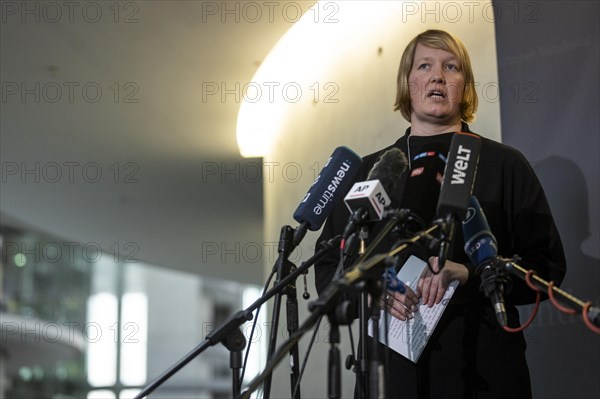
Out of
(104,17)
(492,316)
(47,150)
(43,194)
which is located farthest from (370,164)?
(43,194)

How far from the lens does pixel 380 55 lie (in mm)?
4098

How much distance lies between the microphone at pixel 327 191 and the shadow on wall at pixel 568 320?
105 centimetres

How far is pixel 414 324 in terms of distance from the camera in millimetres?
2107

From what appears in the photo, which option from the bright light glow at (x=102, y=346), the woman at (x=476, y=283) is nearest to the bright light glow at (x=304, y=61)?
the woman at (x=476, y=283)

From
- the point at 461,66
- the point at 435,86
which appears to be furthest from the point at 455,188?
the point at 461,66

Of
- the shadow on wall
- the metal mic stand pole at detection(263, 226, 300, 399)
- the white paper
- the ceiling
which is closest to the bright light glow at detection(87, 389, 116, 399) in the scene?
the ceiling

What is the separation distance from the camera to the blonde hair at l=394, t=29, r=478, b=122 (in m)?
2.50

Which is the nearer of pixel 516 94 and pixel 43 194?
pixel 516 94

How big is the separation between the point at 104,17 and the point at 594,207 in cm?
252

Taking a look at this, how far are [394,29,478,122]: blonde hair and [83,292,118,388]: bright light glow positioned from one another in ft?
45.1

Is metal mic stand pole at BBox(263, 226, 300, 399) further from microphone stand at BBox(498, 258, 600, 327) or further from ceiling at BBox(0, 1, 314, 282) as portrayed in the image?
ceiling at BBox(0, 1, 314, 282)

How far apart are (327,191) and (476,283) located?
446 millimetres

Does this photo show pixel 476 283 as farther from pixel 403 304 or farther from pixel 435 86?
pixel 435 86

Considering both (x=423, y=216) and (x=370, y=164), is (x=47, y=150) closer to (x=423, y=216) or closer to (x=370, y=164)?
(x=370, y=164)
